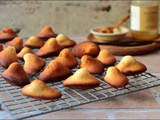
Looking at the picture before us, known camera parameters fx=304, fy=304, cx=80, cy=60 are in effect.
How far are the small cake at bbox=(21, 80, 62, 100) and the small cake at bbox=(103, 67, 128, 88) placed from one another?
15 cm

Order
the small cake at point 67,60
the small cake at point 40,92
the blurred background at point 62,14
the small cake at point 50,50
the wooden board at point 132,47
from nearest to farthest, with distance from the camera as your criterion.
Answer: the small cake at point 40,92 < the small cake at point 67,60 < the small cake at point 50,50 < the wooden board at point 132,47 < the blurred background at point 62,14

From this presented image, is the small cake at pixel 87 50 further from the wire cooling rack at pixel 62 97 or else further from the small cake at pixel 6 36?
the small cake at pixel 6 36

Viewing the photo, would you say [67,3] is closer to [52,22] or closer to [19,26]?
[52,22]

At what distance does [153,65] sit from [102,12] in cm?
76

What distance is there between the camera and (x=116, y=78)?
2.60ft

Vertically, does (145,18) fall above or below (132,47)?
above

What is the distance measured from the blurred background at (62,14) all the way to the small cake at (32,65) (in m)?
0.88

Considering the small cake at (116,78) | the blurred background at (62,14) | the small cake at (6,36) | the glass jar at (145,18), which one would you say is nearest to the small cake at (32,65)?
the small cake at (116,78)

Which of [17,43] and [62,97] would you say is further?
[17,43]

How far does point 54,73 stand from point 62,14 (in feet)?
3.36

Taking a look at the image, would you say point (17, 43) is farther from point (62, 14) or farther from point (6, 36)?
point (62, 14)

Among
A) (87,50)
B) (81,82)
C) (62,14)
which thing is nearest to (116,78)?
(81,82)

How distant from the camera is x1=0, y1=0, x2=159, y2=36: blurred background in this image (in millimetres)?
1778

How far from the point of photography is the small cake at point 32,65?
0.90 m
